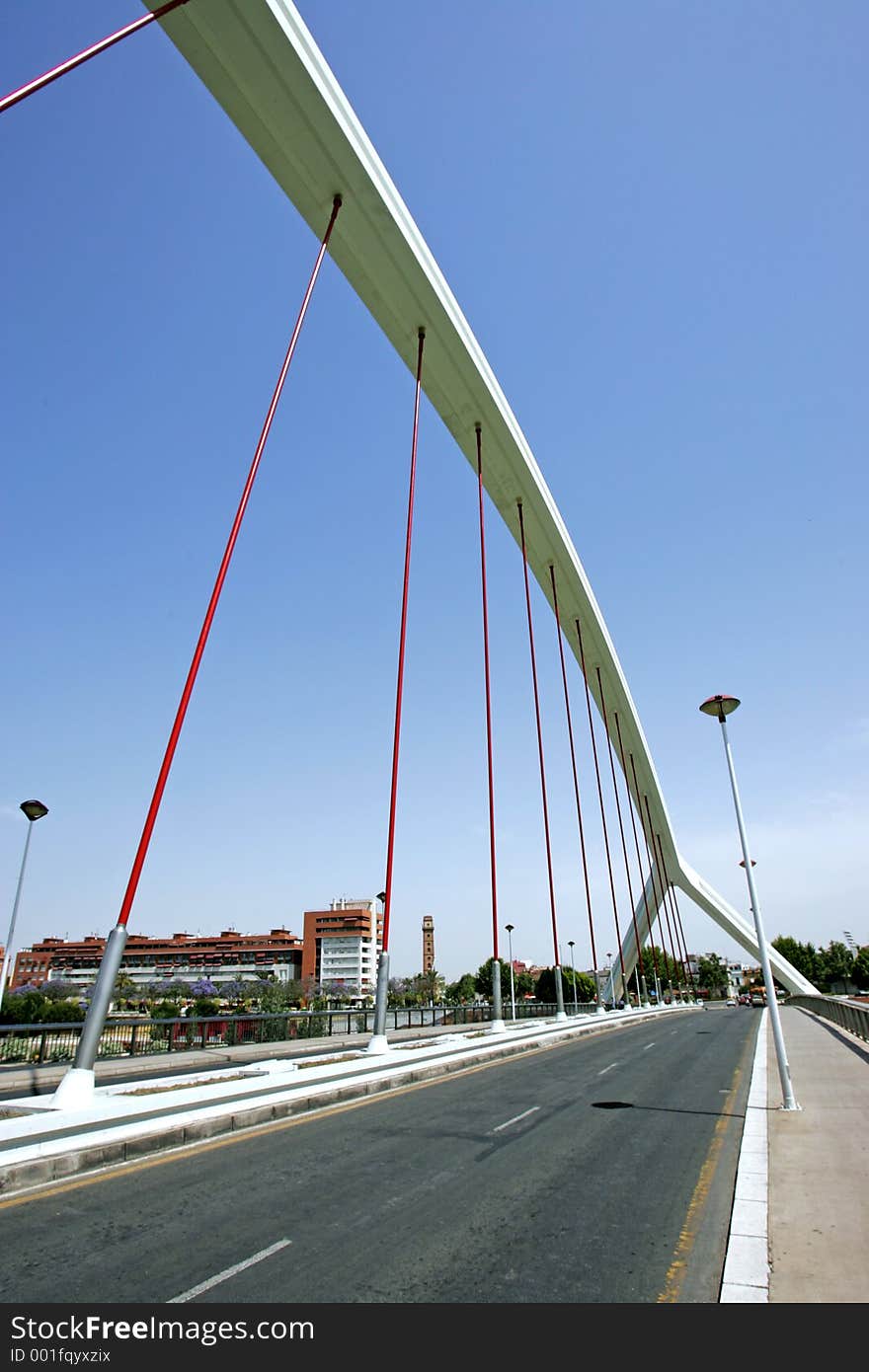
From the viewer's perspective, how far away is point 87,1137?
7676 mm

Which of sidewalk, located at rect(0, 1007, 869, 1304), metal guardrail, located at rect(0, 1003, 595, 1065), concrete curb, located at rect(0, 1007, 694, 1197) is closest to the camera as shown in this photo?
sidewalk, located at rect(0, 1007, 869, 1304)

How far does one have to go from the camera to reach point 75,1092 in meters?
9.34

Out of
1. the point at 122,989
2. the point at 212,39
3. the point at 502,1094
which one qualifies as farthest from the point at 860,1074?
the point at 122,989

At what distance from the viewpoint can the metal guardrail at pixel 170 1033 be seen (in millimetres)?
17134

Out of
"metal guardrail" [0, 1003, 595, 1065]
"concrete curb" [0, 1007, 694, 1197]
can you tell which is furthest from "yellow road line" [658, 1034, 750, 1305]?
Result: "metal guardrail" [0, 1003, 595, 1065]

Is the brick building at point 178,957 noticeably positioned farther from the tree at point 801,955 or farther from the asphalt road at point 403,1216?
the asphalt road at point 403,1216

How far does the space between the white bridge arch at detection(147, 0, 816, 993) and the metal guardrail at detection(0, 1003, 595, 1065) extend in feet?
75.9

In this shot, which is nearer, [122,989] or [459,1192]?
[459,1192]

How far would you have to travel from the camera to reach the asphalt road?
4.45m

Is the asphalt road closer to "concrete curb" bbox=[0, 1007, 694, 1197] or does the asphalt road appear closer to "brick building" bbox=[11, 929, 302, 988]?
"concrete curb" bbox=[0, 1007, 694, 1197]

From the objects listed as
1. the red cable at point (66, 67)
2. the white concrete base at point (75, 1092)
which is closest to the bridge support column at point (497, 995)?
the white concrete base at point (75, 1092)
